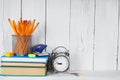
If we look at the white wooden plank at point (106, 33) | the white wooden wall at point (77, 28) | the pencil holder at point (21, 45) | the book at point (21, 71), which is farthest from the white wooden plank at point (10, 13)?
the white wooden plank at point (106, 33)

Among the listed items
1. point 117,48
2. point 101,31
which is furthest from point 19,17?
point 117,48

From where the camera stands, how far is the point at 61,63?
100 cm

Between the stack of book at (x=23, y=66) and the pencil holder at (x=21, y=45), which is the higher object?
the pencil holder at (x=21, y=45)

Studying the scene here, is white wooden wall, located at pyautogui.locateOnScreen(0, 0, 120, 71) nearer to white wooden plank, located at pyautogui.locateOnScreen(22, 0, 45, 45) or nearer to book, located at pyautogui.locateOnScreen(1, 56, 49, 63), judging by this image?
white wooden plank, located at pyautogui.locateOnScreen(22, 0, 45, 45)

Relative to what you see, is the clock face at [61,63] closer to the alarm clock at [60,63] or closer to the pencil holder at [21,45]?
the alarm clock at [60,63]

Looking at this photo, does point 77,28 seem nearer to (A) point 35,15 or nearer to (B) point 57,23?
(B) point 57,23

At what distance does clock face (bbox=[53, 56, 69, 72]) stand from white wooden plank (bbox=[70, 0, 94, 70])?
12cm

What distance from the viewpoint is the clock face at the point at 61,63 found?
39.3 inches

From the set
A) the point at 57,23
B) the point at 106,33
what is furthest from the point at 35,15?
the point at 106,33

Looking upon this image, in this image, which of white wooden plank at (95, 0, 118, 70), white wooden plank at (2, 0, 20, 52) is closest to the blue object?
white wooden plank at (2, 0, 20, 52)

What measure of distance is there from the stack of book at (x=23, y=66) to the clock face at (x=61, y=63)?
0.31 ft

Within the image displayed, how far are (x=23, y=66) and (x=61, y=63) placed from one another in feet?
0.65

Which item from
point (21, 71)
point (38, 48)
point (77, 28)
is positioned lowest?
point (21, 71)

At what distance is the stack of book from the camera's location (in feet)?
3.00
